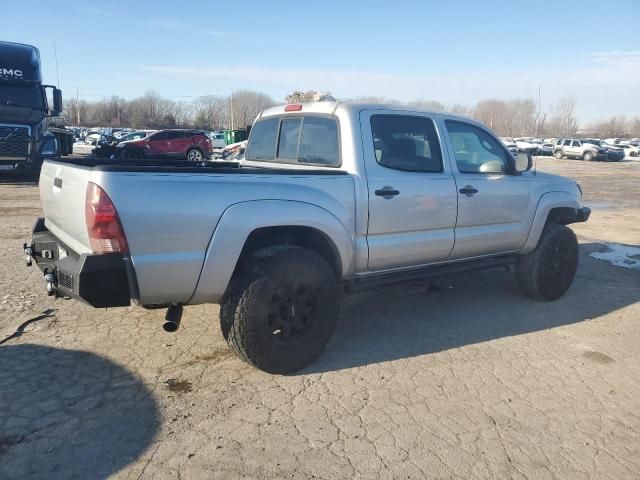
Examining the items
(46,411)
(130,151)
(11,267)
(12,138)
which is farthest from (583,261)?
(130,151)

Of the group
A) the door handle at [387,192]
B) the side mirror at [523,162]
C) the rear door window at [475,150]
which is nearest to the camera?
the door handle at [387,192]

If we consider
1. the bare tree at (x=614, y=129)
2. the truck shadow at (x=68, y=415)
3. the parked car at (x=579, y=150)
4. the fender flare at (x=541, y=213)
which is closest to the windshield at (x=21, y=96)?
the truck shadow at (x=68, y=415)

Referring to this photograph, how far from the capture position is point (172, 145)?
24.2 metres

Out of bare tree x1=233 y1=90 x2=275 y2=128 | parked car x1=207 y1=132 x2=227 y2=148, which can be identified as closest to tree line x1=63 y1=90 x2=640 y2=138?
bare tree x1=233 y1=90 x2=275 y2=128

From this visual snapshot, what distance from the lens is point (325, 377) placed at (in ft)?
11.9

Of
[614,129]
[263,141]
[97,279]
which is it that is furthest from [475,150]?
[614,129]

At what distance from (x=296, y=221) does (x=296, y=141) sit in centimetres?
135

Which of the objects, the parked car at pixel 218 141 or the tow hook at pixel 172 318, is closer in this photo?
the tow hook at pixel 172 318

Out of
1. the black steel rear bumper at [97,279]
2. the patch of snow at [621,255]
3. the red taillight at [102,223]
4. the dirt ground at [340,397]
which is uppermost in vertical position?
the red taillight at [102,223]

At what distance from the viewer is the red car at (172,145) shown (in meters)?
23.8

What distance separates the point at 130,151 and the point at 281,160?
20.7 metres

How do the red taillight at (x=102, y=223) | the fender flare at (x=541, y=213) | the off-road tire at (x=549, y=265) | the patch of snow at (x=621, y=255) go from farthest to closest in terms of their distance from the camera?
the patch of snow at (x=621, y=255) → the off-road tire at (x=549, y=265) → the fender flare at (x=541, y=213) → the red taillight at (x=102, y=223)

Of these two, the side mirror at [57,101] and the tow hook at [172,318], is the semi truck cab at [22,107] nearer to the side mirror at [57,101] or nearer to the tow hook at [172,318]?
the side mirror at [57,101]

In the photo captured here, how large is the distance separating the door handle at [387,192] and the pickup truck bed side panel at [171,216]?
3.16 feet
